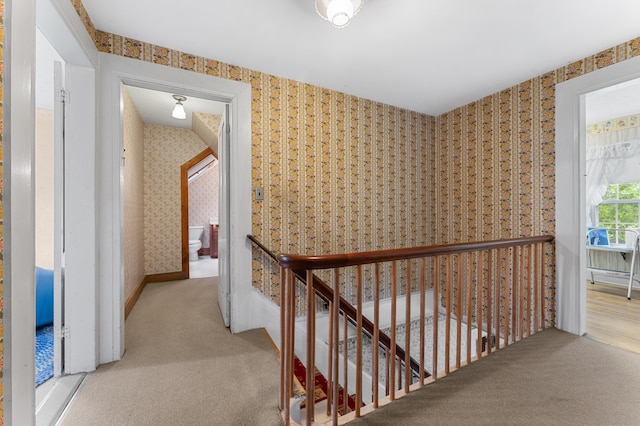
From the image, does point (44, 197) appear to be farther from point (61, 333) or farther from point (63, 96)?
point (61, 333)

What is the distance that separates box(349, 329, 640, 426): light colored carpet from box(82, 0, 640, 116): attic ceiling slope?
87.8 inches

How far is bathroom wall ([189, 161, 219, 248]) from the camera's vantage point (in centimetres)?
650

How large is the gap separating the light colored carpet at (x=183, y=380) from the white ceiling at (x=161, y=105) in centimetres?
227

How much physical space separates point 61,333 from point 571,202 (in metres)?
3.84

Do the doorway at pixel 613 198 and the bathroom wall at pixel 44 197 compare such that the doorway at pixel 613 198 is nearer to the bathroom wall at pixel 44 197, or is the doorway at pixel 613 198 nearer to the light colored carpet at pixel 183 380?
the light colored carpet at pixel 183 380

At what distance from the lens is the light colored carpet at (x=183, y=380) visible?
134cm

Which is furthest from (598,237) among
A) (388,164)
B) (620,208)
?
(388,164)

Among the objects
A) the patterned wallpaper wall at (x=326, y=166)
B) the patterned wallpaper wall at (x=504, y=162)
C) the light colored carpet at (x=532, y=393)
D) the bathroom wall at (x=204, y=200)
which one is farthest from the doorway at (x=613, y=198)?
the bathroom wall at (x=204, y=200)

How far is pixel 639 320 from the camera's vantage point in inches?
101

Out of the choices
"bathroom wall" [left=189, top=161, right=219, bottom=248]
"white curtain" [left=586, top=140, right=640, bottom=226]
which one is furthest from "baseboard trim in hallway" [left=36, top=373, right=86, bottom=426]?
"white curtain" [left=586, top=140, right=640, bottom=226]

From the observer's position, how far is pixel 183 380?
162 centimetres

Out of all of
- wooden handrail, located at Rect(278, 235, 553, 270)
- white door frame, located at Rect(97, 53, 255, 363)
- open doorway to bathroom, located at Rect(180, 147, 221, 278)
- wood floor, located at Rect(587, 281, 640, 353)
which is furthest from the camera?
open doorway to bathroom, located at Rect(180, 147, 221, 278)

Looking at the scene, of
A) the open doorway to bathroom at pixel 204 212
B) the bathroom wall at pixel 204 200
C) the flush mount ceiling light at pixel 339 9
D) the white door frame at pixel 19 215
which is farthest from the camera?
the bathroom wall at pixel 204 200

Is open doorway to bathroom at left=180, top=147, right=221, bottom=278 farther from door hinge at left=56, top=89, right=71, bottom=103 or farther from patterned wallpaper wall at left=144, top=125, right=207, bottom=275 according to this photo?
door hinge at left=56, top=89, right=71, bottom=103
